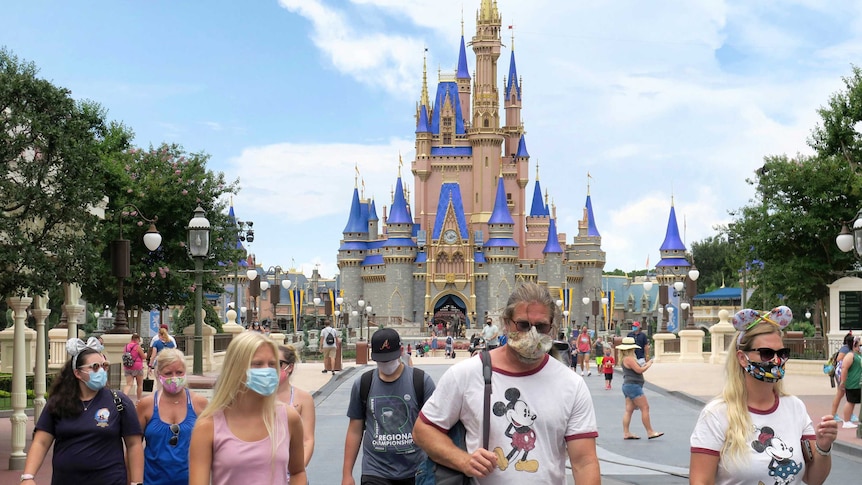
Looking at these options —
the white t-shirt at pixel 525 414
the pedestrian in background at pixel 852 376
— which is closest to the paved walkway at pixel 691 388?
the pedestrian in background at pixel 852 376

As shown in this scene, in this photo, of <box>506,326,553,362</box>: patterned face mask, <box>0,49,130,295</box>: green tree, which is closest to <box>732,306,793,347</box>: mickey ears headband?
<box>506,326,553,362</box>: patterned face mask

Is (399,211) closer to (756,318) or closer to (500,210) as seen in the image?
(500,210)

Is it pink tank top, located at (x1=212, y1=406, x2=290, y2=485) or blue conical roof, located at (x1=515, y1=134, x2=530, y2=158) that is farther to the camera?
blue conical roof, located at (x1=515, y1=134, x2=530, y2=158)

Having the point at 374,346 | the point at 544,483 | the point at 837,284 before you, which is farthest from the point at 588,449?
the point at 837,284

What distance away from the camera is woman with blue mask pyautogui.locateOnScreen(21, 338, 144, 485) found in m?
6.35

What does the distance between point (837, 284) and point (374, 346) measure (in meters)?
26.3

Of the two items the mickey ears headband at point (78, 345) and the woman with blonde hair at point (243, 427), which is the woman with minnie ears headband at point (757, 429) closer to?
the woman with blonde hair at point (243, 427)

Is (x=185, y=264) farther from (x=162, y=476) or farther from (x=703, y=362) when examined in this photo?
(x=162, y=476)

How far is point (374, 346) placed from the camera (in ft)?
23.1

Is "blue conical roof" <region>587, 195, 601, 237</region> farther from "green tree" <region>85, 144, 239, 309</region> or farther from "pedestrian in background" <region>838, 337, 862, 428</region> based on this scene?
"pedestrian in background" <region>838, 337, 862, 428</region>

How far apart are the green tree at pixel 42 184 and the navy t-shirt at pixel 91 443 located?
748cm

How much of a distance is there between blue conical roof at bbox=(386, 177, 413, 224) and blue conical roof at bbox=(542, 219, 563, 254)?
1251cm

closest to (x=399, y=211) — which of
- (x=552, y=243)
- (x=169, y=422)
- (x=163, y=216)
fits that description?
(x=552, y=243)

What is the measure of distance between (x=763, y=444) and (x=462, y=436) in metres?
1.19
